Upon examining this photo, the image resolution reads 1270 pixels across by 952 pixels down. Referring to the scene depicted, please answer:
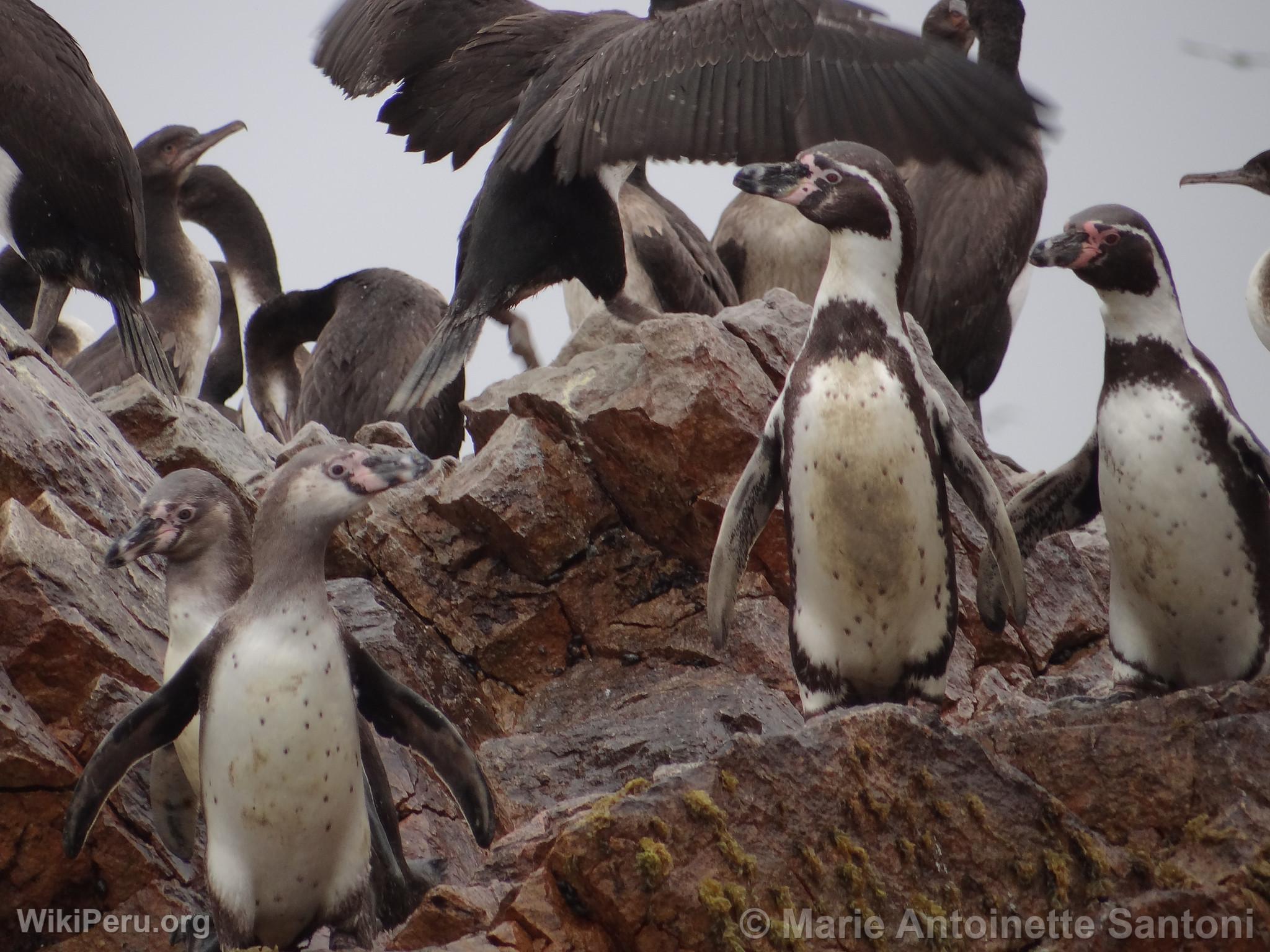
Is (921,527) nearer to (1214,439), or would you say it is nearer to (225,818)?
(1214,439)

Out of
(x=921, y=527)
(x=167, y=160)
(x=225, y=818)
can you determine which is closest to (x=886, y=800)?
(x=921, y=527)

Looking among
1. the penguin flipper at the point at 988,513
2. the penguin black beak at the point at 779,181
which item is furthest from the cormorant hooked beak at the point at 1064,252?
the penguin black beak at the point at 779,181

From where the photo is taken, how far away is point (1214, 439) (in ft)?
15.3

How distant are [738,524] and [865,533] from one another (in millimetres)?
528

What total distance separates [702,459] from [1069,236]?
5.80 feet

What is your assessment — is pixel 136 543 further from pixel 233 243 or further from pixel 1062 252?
pixel 233 243

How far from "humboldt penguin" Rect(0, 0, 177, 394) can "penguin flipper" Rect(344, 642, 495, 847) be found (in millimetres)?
3682

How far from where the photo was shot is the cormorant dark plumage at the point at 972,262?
881 centimetres

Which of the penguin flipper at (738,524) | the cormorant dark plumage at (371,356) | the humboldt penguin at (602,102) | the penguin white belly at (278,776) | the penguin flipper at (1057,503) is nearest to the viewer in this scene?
the penguin white belly at (278,776)

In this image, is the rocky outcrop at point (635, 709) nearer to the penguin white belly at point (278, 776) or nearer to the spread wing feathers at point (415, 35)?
the penguin white belly at point (278, 776)

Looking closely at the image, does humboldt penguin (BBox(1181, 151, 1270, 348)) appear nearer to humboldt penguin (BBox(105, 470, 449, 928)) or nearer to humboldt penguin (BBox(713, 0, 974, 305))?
humboldt penguin (BBox(713, 0, 974, 305))

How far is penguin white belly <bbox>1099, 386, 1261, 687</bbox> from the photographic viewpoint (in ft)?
15.2

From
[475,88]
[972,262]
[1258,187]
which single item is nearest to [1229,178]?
[1258,187]

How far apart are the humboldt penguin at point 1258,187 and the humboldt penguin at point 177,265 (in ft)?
22.0
